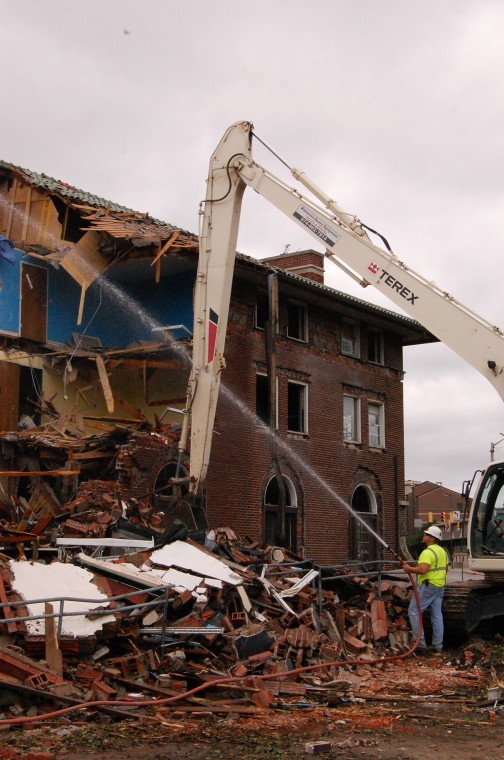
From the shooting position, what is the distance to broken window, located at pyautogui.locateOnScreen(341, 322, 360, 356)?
29.2 m

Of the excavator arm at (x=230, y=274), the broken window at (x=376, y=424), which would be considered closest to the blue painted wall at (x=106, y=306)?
the excavator arm at (x=230, y=274)

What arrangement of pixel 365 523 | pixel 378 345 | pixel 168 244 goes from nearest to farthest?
pixel 168 244, pixel 365 523, pixel 378 345

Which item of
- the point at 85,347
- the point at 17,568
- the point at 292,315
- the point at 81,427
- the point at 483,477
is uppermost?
the point at 292,315

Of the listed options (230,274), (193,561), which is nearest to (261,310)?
(230,274)

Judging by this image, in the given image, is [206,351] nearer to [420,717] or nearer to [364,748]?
[420,717]

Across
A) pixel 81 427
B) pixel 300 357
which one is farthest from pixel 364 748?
pixel 300 357

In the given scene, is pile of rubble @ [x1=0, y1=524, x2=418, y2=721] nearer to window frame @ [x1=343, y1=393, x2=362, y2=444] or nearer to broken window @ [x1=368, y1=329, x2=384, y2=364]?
window frame @ [x1=343, y1=393, x2=362, y2=444]

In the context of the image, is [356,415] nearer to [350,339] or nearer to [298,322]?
[350,339]

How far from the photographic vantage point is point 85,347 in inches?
875

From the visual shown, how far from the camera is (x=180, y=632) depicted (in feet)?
34.4

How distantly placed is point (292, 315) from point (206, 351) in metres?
12.3

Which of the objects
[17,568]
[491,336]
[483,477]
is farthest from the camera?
[483,477]

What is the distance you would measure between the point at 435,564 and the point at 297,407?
1439 cm

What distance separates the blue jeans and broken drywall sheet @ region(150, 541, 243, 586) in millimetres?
2673
